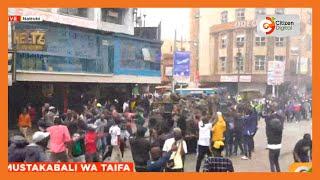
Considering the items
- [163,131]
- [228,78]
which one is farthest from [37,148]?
[228,78]

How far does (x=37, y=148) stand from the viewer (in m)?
9.16

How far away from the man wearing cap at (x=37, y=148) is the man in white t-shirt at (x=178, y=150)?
1940mm

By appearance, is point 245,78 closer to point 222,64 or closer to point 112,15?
point 222,64

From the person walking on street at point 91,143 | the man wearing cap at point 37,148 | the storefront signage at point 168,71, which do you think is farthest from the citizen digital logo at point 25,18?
the storefront signage at point 168,71

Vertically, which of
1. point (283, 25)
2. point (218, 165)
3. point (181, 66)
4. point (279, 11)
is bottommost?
point (218, 165)

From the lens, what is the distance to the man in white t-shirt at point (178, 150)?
9.50m

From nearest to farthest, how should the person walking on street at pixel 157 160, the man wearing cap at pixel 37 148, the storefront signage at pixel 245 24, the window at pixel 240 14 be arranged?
Answer: the man wearing cap at pixel 37 148 → the person walking on street at pixel 157 160 → the window at pixel 240 14 → the storefront signage at pixel 245 24

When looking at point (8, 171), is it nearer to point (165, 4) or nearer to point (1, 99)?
point (1, 99)

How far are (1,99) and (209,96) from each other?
11.4 feet

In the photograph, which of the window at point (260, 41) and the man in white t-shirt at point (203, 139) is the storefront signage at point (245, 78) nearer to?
the window at point (260, 41)

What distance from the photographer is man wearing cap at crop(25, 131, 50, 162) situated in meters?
9.12

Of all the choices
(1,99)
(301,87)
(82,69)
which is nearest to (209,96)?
(301,87)

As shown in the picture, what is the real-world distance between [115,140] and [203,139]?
1512 mm

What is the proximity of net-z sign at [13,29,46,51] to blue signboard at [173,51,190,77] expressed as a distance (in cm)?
230
